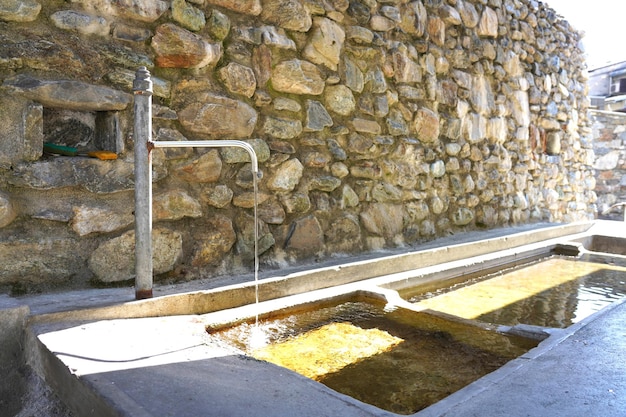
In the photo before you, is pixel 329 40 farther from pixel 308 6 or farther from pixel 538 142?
pixel 538 142

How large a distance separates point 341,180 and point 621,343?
1.86 metres

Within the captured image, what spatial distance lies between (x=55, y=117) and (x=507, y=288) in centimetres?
272

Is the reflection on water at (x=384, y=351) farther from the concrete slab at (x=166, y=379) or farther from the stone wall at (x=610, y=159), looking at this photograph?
the stone wall at (x=610, y=159)

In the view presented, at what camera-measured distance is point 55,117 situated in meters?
2.12

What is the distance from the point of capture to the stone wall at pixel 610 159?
938 centimetres

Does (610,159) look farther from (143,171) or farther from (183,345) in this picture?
(183,345)

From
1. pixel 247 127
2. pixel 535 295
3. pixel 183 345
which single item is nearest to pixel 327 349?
pixel 183 345

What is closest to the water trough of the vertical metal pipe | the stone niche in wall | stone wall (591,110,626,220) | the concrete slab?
the concrete slab

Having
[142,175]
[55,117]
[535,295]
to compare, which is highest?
[55,117]

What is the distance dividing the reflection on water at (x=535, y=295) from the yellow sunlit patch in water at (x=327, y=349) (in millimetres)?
681

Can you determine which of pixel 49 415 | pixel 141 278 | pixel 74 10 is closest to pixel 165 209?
pixel 141 278

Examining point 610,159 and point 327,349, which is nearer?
point 327,349

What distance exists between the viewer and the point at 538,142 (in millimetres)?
5668

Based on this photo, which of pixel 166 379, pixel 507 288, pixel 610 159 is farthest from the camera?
pixel 610 159
